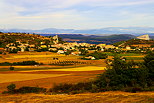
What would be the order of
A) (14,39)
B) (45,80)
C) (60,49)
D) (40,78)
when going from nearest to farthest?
(45,80), (40,78), (60,49), (14,39)

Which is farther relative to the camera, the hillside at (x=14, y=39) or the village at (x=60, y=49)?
the hillside at (x=14, y=39)

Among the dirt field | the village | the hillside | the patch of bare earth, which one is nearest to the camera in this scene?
the patch of bare earth


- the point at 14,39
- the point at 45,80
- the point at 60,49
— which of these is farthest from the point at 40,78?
the point at 14,39

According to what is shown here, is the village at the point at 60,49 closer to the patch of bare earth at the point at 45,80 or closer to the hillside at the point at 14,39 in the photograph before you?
the hillside at the point at 14,39

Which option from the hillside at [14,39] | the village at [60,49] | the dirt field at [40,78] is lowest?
the dirt field at [40,78]

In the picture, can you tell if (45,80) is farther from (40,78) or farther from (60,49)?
(60,49)

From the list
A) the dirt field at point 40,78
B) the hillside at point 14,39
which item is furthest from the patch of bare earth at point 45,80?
the hillside at point 14,39

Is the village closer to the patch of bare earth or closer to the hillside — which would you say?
the hillside

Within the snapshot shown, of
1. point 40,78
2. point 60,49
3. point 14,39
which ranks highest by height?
point 14,39

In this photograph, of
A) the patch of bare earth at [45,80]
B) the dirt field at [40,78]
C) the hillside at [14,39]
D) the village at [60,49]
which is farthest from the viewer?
the hillside at [14,39]

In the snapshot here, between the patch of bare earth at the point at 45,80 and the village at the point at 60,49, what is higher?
the village at the point at 60,49

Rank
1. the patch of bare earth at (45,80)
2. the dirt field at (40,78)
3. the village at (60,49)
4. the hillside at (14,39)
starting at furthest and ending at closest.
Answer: the hillside at (14,39) < the village at (60,49) < the dirt field at (40,78) < the patch of bare earth at (45,80)

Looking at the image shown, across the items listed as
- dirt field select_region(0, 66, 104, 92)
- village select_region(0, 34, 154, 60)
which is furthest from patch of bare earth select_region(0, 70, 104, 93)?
village select_region(0, 34, 154, 60)

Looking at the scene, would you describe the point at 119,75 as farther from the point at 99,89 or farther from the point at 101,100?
the point at 101,100
